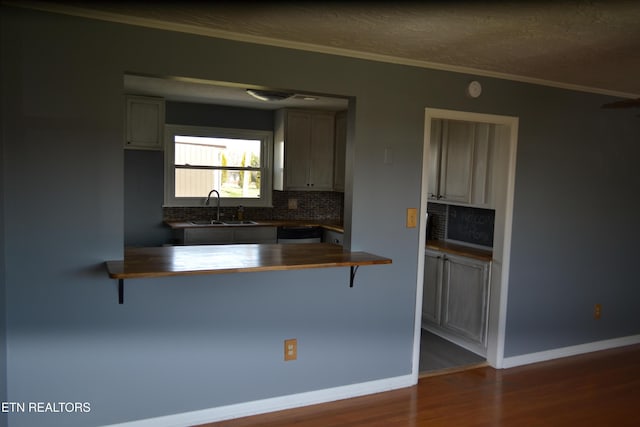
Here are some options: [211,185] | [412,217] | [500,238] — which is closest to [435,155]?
[500,238]

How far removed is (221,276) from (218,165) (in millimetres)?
2832

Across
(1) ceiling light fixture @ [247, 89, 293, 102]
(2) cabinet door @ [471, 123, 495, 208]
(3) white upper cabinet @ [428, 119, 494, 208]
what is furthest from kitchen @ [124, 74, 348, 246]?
(2) cabinet door @ [471, 123, 495, 208]

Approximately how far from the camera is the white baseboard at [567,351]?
3867mm

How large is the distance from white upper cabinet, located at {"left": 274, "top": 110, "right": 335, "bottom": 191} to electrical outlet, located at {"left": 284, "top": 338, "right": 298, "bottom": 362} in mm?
2615

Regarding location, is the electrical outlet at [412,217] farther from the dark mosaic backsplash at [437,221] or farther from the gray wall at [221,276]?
the dark mosaic backsplash at [437,221]

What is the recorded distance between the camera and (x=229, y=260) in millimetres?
2730

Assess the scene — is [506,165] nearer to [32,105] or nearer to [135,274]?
[135,274]

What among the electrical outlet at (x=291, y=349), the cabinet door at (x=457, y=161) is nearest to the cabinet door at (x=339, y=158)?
the cabinet door at (x=457, y=161)

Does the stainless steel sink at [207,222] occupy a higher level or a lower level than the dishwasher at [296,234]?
higher

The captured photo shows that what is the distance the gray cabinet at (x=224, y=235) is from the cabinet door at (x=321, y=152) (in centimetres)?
80

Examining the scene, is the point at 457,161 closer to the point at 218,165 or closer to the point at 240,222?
the point at 240,222

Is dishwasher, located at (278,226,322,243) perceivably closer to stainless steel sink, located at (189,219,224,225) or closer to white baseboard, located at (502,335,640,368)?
stainless steel sink, located at (189,219,224,225)

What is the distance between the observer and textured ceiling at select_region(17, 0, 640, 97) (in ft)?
7.10

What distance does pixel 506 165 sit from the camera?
368 cm
